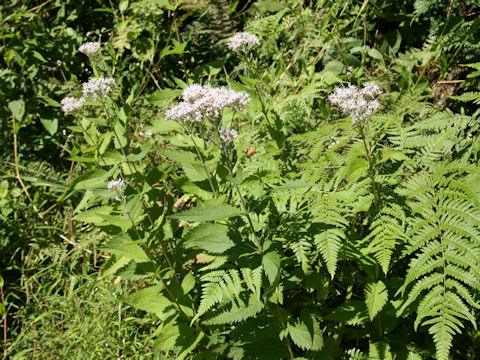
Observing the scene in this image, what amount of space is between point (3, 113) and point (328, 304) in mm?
4008

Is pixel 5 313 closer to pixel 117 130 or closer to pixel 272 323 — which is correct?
pixel 117 130

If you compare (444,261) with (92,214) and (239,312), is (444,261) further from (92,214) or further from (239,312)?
(92,214)

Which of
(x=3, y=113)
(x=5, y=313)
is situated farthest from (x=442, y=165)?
(x=3, y=113)

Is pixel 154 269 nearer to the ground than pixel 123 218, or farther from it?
nearer to the ground

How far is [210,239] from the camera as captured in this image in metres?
1.69

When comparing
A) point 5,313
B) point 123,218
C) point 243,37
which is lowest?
point 5,313

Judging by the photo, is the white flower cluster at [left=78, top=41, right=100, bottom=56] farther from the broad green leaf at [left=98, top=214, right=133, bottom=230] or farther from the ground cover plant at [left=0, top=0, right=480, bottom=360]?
the broad green leaf at [left=98, top=214, right=133, bottom=230]

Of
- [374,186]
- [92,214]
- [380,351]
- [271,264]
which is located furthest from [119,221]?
[380,351]

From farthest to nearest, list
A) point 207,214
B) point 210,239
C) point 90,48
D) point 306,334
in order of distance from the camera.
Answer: point 90,48, point 306,334, point 210,239, point 207,214

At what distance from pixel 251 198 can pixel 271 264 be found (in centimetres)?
45

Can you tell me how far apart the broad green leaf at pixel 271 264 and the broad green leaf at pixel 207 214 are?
22 centimetres

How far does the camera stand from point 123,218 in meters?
2.12

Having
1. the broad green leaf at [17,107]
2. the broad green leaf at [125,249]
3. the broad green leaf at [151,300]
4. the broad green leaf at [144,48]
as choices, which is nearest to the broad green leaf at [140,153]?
the broad green leaf at [125,249]

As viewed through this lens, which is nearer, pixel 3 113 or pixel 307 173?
pixel 307 173
